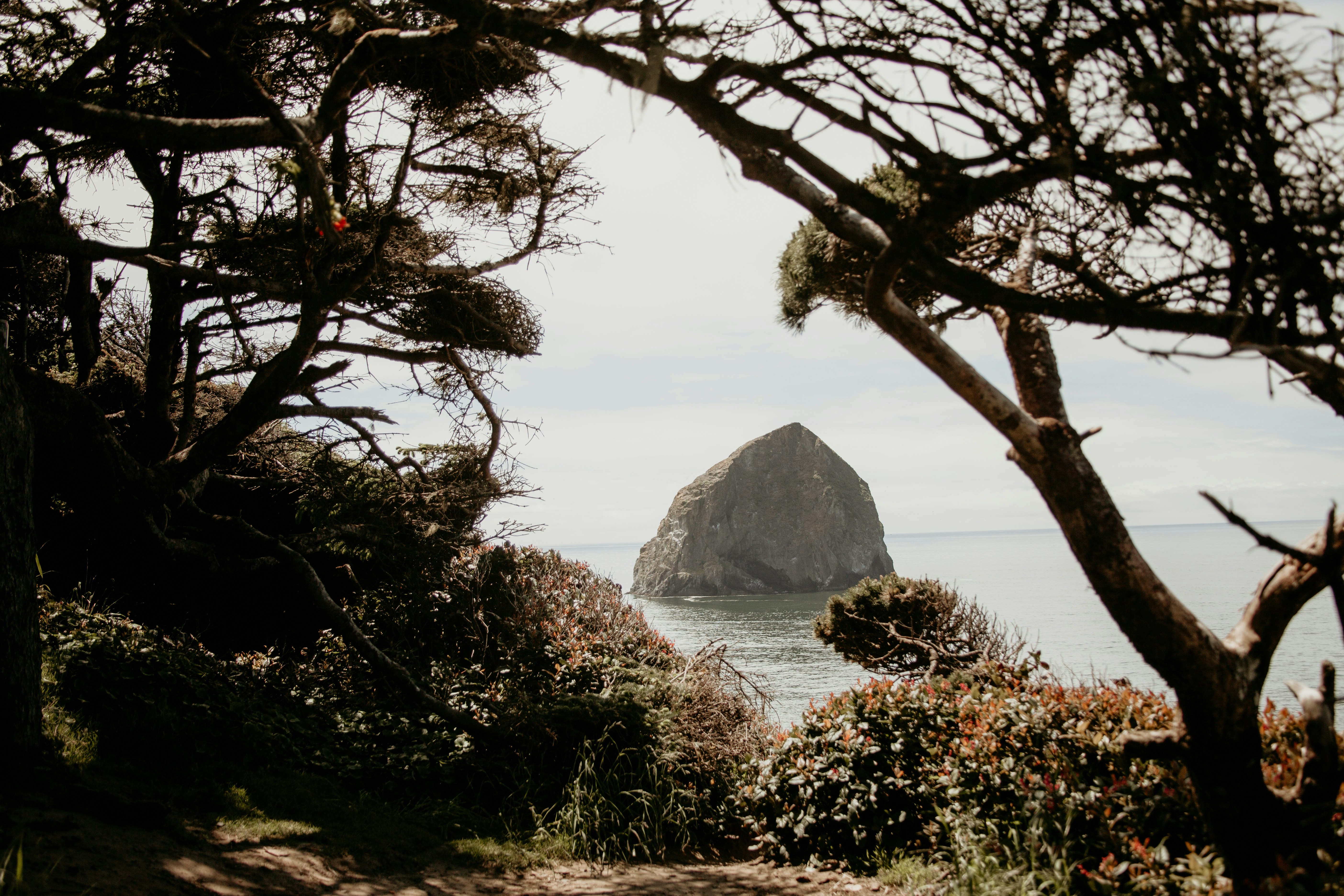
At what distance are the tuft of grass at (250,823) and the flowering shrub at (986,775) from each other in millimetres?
3613

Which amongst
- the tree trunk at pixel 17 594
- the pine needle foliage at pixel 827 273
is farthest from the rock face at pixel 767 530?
the tree trunk at pixel 17 594

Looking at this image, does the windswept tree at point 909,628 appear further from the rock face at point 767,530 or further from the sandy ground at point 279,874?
the rock face at point 767,530

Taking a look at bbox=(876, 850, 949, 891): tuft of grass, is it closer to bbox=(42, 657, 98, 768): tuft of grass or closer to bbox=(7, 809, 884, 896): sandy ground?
bbox=(7, 809, 884, 896): sandy ground

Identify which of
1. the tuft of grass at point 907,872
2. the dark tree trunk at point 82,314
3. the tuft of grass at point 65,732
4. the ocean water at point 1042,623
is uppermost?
the dark tree trunk at point 82,314

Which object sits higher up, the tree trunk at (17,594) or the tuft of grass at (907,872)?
the tree trunk at (17,594)

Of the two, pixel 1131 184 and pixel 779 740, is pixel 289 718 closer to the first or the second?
pixel 779 740

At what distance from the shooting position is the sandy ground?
3955 mm

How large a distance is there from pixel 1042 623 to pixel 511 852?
99.8ft

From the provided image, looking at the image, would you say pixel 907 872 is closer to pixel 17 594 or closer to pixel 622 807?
pixel 622 807

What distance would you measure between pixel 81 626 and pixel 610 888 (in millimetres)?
5660

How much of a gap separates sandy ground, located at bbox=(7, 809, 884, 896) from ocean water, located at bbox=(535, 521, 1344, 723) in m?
2.16

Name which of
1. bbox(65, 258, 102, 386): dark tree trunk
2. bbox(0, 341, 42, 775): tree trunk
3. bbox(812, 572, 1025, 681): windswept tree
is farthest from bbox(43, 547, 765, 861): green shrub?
bbox(65, 258, 102, 386): dark tree trunk

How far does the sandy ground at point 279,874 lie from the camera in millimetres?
3955

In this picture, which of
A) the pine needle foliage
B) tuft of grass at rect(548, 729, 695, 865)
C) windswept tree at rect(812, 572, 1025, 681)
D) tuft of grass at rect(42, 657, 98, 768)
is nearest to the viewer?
tuft of grass at rect(42, 657, 98, 768)
